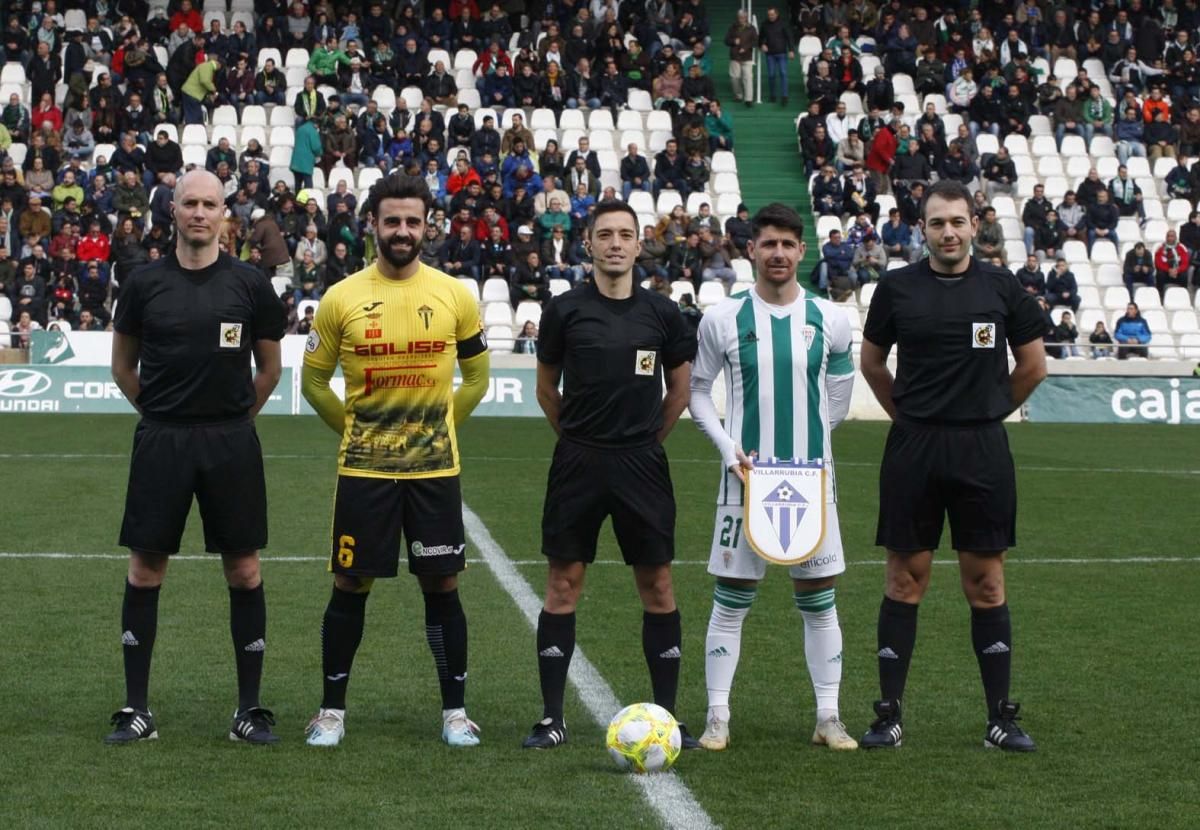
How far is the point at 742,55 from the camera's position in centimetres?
3353

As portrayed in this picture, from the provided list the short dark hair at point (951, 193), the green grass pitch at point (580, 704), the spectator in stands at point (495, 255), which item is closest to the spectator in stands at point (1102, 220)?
the spectator in stands at point (495, 255)

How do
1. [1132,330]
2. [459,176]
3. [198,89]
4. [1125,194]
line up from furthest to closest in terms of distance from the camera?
[1125,194]
[198,89]
[459,176]
[1132,330]

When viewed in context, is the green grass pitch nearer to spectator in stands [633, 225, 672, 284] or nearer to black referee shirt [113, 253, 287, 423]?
black referee shirt [113, 253, 287, 423]

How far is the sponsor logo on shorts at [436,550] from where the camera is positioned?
249 inches

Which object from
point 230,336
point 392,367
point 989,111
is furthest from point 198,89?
point 392,367

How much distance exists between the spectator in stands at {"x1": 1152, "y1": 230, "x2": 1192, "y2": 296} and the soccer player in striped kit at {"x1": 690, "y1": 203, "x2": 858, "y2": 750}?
79.8ft

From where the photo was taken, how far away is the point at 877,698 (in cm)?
718

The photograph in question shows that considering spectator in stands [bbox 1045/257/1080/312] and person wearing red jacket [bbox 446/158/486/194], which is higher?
person wearing red jacket [bbox 446/158/486/194]

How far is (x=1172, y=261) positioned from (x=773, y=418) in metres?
24.6

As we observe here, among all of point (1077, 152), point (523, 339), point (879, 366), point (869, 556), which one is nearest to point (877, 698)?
point (879, 366)

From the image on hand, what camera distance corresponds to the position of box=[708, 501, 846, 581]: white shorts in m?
6.40

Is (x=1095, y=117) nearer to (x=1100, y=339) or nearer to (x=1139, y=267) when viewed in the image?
(x=1139, y=267)

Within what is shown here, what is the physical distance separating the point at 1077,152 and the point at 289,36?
1496cm

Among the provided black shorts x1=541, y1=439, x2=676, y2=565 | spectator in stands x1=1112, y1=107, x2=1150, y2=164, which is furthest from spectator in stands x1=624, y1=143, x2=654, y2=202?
black shorts x1=541, y1=439, x2=676, y2=565
